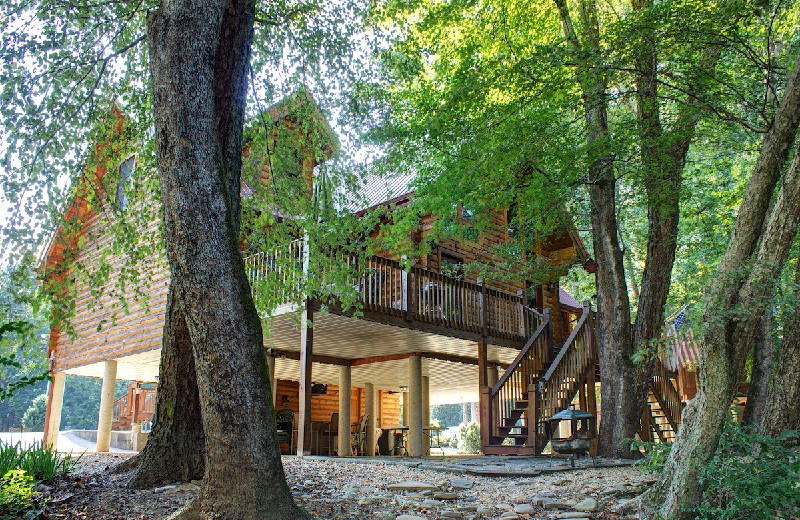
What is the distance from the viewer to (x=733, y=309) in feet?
16.3

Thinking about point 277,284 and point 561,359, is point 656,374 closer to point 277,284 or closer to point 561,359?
point 561,359

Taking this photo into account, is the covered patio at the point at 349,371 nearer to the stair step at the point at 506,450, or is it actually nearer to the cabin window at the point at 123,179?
the stair step at the point at 506,450

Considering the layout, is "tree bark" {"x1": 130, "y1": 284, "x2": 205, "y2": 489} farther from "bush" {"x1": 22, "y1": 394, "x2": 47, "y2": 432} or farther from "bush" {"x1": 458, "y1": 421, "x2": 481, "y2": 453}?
"bush" {"x1": 22, "y1": 394, "x2": 47, "y2": 432}

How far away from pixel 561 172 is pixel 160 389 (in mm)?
7264

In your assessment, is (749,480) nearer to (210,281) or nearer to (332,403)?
(210,281)

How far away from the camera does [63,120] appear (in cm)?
762

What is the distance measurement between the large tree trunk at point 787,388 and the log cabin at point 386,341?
5.32 metres

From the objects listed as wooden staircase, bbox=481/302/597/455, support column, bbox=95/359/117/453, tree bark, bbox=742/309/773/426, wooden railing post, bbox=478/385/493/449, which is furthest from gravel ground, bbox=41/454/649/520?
support column, bbox=95/359/117/453

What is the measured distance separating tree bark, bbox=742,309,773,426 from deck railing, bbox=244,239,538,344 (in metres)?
5.23

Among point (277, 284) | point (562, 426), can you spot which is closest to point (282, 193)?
point (277, 284)

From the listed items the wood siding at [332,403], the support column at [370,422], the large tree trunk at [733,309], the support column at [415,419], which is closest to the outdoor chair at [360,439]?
the support column at [370,422]

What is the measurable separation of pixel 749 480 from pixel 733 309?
131 cm

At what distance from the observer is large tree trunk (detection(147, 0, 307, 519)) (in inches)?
186

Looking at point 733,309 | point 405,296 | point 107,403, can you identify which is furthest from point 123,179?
point 107,403
